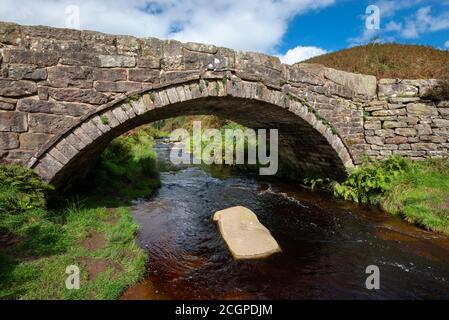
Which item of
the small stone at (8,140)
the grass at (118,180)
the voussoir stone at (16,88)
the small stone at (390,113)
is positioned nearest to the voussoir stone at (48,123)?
the small stone at (8,140)

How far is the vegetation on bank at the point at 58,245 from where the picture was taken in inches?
143

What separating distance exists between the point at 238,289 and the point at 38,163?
4145 mm

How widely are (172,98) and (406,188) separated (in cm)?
633

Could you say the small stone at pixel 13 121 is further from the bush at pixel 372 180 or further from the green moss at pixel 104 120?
the bush at pixel 372 180

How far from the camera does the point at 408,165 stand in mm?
8227

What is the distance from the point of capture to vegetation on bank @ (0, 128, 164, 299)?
3.63 meters

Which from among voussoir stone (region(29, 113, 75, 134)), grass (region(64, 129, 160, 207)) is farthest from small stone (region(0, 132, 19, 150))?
→ grass (region(64, 129, 160, 207))

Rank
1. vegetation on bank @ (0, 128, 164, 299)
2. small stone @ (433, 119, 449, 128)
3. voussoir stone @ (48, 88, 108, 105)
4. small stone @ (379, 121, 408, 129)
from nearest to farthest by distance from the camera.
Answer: vegetation on bank @ (0, 128, 164, 299), voussoir stone @ (48, 88, 108, 105), small stone @ (433, 119, 449, 128), small stone @ (379, 121, 408, 129)

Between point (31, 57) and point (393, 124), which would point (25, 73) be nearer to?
point (31, 57)

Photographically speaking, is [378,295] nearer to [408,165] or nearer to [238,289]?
[238,289]

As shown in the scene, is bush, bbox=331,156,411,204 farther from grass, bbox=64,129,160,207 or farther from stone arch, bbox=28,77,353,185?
grass, bbox=64,129,160,207

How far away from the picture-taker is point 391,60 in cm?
1308

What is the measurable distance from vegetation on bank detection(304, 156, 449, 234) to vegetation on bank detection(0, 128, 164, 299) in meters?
6.17
